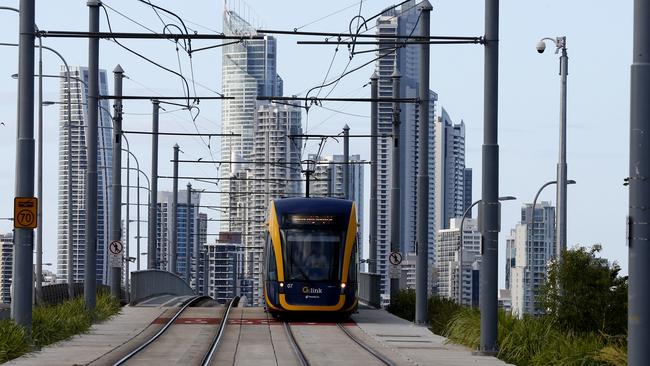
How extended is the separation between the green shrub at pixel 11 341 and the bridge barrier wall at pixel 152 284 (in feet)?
67.0

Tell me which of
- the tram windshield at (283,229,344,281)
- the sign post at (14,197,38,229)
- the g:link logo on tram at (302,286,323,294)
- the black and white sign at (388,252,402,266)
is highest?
the sign post at (14,197,38,229)

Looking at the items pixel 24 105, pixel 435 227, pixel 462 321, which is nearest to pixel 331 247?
pixel 462 321

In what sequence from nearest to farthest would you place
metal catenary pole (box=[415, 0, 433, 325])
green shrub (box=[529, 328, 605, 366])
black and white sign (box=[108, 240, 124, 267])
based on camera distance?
1. green shrub (box=[529, 328, 605, 366])
2. metal catenary pole (box=[415, 0, 433, 325])
3. black and white sign (box=[108, 240, 124, 267])

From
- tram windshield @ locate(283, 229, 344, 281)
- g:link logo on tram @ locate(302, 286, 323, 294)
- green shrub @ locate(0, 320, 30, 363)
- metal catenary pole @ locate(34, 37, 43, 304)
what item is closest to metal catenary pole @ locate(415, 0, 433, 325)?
tram windshield @ locate(283, 229, 344, 281)

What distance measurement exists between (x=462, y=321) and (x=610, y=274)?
9.87 ft

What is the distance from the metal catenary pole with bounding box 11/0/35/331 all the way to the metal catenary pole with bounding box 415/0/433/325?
10.1 metres

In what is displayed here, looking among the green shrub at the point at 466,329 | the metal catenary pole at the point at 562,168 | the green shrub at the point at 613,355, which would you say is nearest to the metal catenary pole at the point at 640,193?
the green shrub at the point at 613,355

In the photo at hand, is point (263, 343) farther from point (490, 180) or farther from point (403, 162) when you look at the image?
point (403, 162)

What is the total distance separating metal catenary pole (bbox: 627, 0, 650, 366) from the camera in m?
16.0

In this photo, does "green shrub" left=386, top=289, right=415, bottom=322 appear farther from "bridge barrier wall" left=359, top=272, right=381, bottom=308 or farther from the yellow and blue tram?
the yellow and blue tram

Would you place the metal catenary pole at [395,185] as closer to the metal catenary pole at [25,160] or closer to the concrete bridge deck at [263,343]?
the concrete bridge deck at [263,343]

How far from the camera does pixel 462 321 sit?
101 feet

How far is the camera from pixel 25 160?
27.4 m

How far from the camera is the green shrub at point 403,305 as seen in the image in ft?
144
